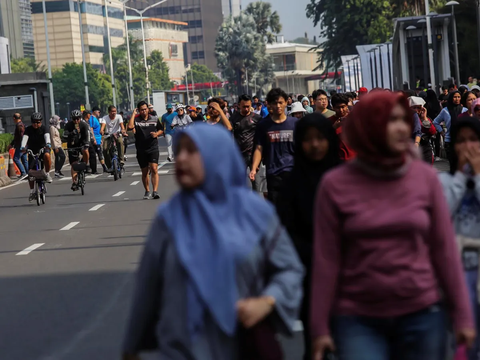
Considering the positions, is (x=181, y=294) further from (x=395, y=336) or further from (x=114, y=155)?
(x=114, y=155)

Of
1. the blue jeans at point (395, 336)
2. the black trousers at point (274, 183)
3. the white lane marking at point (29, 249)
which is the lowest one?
the white lane marking at point (29, 249)

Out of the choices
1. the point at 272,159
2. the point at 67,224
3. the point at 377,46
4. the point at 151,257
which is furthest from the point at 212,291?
the point at 377,46

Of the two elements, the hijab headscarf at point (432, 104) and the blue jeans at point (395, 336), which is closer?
the blue jeans at point (395, 336)

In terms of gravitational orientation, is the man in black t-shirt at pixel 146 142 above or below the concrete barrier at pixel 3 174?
above

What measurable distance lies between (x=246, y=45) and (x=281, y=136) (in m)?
137

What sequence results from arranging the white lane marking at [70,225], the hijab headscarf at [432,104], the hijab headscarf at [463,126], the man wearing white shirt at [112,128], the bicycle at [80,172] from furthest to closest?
the man wearing white shirt at [112,128]
the hijab headscarf at [432,104]
the bicycle at [80,172]
the white lane marking at [70,225]
the hijab headscarf at [463,126]

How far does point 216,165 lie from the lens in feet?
10.9

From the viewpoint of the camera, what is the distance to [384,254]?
3611 millimetres

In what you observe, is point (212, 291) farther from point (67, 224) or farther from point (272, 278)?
point (67, 224)

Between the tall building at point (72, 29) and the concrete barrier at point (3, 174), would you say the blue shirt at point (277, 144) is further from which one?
the tall building at point (72, 29)

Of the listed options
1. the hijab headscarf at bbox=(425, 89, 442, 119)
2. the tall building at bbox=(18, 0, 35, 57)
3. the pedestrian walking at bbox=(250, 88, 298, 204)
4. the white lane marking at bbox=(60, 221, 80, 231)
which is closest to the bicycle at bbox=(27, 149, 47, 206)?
the white lane marking at bbox=(60, 221, 80, 231)

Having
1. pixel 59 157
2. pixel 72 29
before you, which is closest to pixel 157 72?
pixel 72 29

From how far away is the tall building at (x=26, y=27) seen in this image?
172 metres

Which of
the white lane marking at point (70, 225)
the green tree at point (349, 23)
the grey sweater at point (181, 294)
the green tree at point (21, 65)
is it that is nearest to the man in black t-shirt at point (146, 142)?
the white lane marking at point (70, 225)
